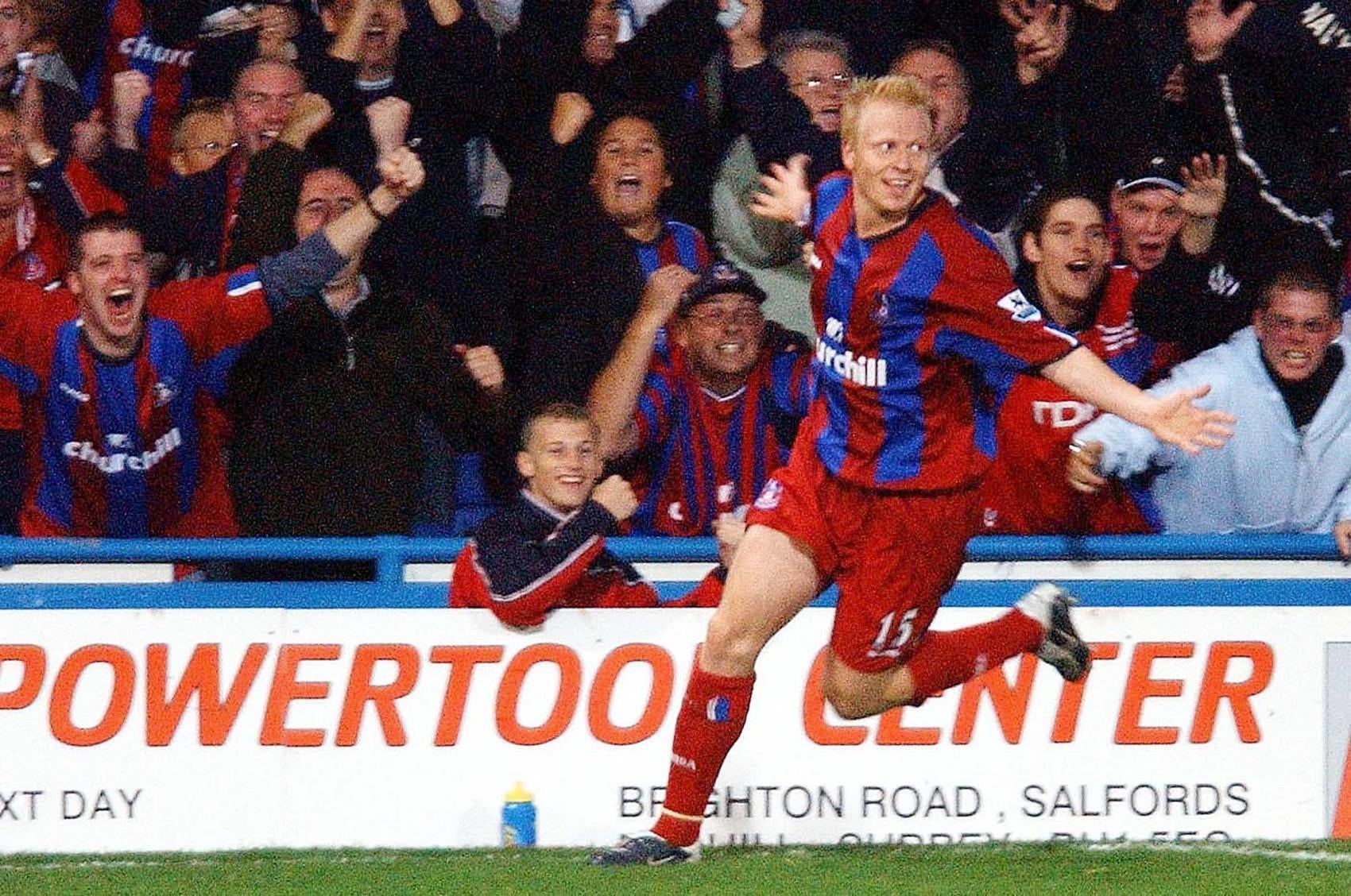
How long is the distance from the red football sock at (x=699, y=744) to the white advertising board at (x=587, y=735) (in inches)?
32.5

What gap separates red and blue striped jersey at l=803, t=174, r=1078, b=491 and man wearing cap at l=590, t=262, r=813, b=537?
1.47m

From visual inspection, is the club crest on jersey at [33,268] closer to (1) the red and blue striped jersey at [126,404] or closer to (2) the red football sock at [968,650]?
(1) the red and blue striped jersey at [126,404]

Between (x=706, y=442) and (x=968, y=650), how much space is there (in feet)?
5.09

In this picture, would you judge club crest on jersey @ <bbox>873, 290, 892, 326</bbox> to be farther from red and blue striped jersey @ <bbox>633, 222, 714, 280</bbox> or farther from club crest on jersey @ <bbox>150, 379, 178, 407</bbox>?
club crest on jersey @ <bbox>150, 379, 178, 407</bbox>

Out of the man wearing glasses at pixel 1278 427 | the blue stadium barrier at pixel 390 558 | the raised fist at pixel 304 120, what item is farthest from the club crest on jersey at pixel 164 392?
the man wearing glasses at pixel 1278 427

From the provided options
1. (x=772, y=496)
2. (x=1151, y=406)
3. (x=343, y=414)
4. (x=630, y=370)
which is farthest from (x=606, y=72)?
(x=1151, y=406)

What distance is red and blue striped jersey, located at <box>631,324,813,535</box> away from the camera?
666 cm

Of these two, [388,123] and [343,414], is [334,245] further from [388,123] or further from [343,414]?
[388,123]

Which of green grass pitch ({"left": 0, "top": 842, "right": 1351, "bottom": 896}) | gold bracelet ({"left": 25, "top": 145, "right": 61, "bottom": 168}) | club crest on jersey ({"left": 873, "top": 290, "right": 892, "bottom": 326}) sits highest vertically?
gold bracelet ({"left": 25, "top": 145, "right": 61, "bottom": 168})

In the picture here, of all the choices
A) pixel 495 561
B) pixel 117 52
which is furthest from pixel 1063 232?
pixel 117 52

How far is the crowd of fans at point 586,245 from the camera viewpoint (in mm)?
6414

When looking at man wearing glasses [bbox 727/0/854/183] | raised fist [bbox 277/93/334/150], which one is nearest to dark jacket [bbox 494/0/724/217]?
man wearing glasses [bbox 727/0/854/183]

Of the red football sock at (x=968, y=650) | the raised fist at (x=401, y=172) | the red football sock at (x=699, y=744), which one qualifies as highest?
the raised fist at (x=401, y=172)

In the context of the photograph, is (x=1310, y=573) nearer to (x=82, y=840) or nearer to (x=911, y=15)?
(x=911, y=15)
